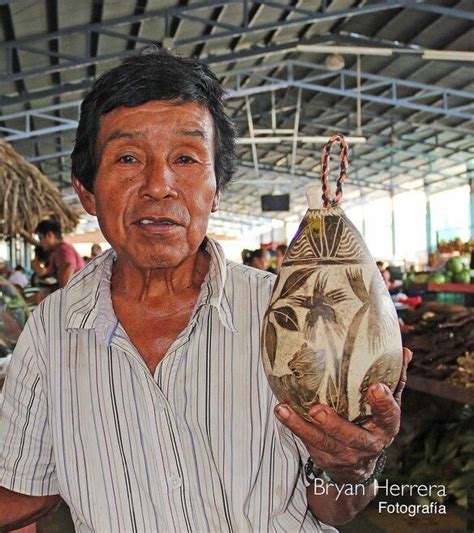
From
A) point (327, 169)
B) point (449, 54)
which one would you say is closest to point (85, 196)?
point (327, 169)

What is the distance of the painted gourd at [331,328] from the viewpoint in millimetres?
1097

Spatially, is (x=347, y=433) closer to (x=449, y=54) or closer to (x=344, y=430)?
(x=344, y=430)

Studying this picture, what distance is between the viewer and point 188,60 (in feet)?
4.60

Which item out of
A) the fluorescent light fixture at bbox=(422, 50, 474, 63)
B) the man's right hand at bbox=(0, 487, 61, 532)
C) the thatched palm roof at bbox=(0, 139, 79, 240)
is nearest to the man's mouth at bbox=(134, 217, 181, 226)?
the man's right hand at bbox=(0, 487, 61, 532)

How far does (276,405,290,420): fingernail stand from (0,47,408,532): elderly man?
0.68ft

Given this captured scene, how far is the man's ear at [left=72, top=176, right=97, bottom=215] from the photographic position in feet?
4.73

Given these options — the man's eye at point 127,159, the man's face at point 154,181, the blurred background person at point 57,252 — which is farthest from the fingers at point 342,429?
the blurred background person at point 57,252

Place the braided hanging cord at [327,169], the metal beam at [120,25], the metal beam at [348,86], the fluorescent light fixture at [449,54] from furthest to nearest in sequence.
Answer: the metal beam at [348,86], the metal beam at [120,25], the fluorescent light fixture at [449,54], the braided hanging cord at [327,169]

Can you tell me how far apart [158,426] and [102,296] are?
0.88 feet

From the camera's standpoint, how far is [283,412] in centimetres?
105

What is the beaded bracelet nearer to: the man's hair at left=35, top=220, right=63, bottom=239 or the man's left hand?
the man's left hand

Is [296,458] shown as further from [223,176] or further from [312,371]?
[223,176]

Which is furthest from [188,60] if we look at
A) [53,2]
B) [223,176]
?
[53,2]

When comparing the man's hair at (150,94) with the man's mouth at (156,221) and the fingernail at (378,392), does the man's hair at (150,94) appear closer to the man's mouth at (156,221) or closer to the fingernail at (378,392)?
the man's mouth at (156,221)
